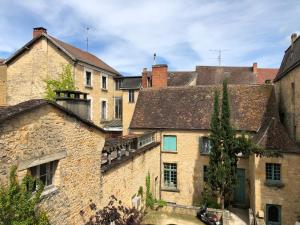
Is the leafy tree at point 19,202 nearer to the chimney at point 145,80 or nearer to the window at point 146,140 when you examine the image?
the window at point 146,140

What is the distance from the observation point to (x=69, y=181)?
8477 mm

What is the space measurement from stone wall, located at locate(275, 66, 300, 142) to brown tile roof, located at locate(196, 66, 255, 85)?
14549 millimetres

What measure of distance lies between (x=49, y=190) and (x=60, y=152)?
3.71 ft

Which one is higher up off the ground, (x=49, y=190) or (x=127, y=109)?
(x=127, y=109)

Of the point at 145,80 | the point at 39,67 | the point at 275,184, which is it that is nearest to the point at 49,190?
the point at 275,184

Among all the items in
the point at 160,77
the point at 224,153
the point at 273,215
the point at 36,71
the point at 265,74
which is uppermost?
the point at 265,74

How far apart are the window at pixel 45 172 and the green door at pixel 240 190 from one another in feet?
43.7

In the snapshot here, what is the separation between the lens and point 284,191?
14.4 metres

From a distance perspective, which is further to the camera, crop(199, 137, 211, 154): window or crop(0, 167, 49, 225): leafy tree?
crop(199, 137, 211, 154): window

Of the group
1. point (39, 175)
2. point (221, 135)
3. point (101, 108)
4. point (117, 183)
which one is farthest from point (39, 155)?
point (101, 108)

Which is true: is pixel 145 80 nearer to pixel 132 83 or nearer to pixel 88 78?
pixel 132 83

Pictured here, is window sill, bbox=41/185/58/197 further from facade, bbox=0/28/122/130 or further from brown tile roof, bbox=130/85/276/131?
facade, bbox=0/28/122/130

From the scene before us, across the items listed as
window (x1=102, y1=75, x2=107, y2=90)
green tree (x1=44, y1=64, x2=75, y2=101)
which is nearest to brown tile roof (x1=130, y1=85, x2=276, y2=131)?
window (x1=102, y1=75, x2=107, y2=90)

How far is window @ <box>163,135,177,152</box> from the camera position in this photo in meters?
19.2
